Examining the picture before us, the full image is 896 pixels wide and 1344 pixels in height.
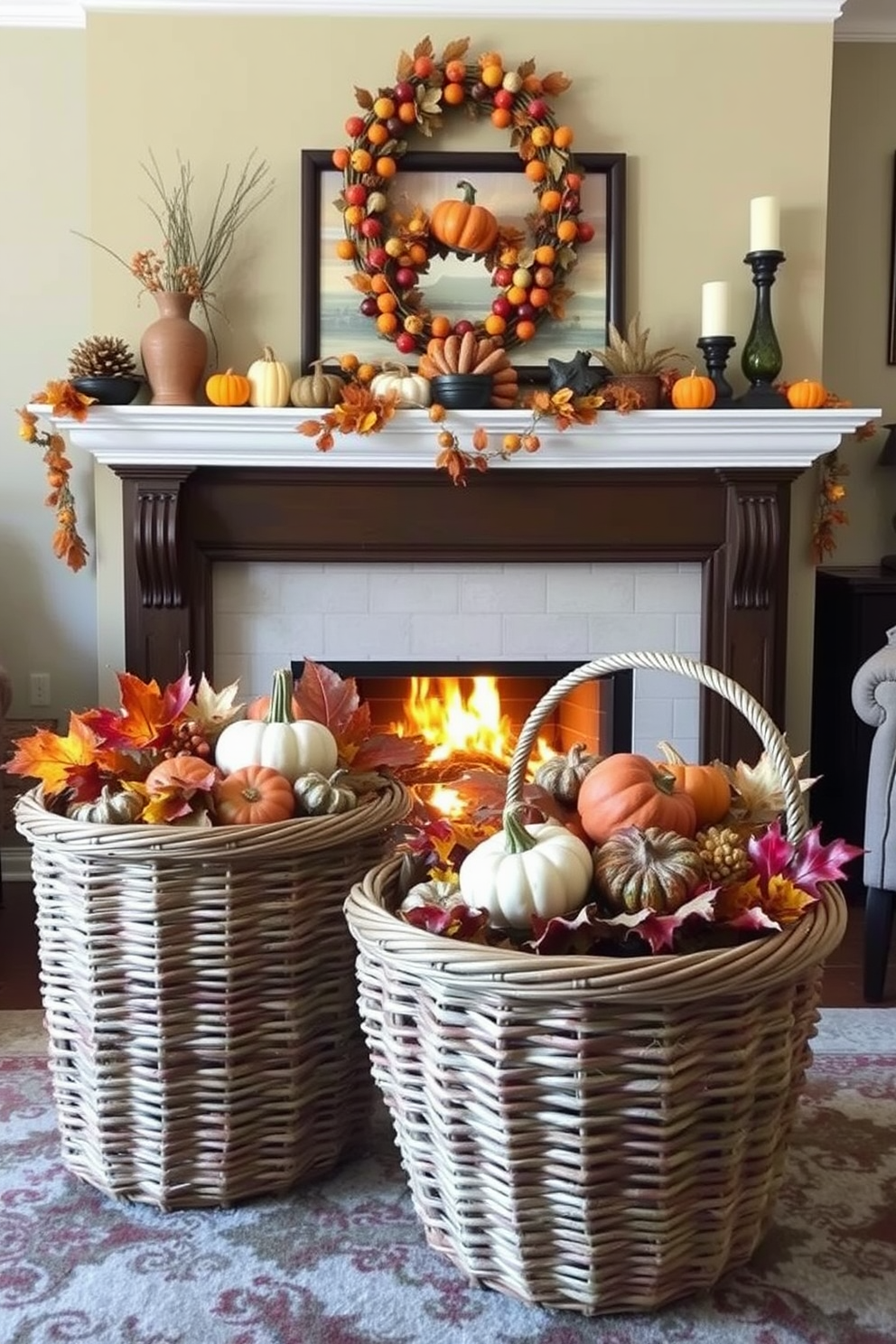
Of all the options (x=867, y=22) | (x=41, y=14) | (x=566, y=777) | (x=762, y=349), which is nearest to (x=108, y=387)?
(x=41, y=14)

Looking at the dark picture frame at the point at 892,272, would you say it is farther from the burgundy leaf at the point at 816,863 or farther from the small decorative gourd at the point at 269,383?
the burgundy leaf at the point at 816,863

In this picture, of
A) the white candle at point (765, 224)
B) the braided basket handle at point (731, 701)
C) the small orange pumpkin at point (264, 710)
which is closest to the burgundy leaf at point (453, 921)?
the braided basket handle at point (731, 701)

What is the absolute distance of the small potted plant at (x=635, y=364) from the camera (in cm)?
309

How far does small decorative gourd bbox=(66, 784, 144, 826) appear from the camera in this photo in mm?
1507

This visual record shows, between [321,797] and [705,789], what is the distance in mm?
507

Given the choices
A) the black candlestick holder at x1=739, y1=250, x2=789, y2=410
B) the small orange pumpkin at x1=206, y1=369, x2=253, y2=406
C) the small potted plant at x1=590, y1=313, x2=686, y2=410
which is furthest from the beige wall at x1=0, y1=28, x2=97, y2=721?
the black candlestick holder at x1=739, y1=250, x2=789, y2=410

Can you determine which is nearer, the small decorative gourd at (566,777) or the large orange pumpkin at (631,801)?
the large orange pumpkin at (631,801)

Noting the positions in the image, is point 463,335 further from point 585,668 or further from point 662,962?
point 662,962

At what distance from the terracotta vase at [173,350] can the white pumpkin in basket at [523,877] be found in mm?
2079

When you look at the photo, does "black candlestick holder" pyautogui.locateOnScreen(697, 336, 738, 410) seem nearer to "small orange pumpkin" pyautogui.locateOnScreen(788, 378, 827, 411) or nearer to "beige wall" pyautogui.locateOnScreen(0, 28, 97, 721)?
"small orange pumpkin" pyautogui.locateOnScreen(788, 378, 827, 411)

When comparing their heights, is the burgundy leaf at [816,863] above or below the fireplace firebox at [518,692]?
above

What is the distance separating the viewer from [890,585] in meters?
3.34

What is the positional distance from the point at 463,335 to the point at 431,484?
1.30 feet

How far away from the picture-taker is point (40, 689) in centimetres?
372
